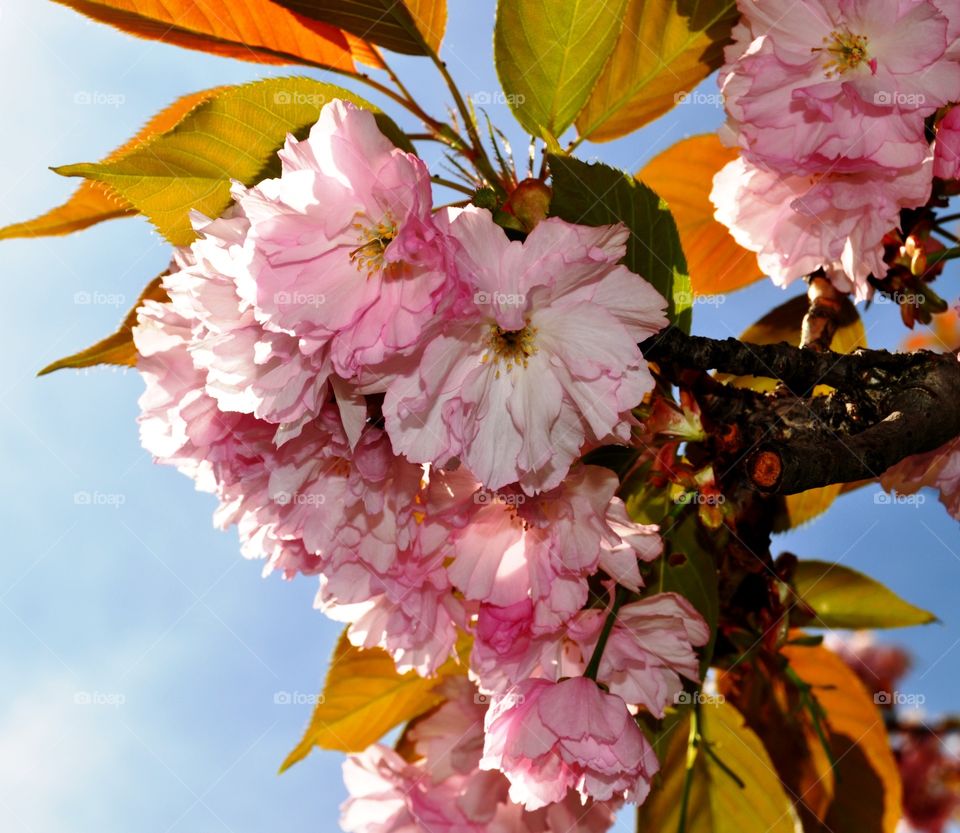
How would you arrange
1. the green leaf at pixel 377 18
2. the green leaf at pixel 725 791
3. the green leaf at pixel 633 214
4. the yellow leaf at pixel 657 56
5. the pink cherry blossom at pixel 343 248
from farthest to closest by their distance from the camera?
the green leaf at pixel 725 791, the yellow leaf at pixel 657 56, the green leaf at pixel 377 18, the green leaf at pixel 633 214, the pink cherry blossom at pixel 343 248

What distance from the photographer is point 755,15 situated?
79 centimetres

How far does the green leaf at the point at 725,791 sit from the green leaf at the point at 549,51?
2.44ft

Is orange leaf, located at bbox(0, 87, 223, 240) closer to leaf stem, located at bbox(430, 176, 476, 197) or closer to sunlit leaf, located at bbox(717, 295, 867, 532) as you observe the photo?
leaf stem, located at bbox(430, 176, 476, 197)

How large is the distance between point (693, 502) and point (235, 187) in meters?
0.48

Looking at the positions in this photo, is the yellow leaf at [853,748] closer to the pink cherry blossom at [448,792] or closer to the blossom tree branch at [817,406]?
the pink cherry blossom at [448,792]

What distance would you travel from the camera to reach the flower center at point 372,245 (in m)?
0.61

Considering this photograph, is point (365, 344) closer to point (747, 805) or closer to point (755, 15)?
point (755, 15)

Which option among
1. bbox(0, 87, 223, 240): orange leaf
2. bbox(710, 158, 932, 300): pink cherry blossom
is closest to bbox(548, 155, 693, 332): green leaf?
bbox(710, 158, 932, 300): pink cherry blossom

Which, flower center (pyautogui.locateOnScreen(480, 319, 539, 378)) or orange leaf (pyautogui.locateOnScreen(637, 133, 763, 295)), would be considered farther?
orange leaf (pyautogui.locateOnScreen(637, 133, 763, 295))

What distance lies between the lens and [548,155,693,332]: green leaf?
0.66 m

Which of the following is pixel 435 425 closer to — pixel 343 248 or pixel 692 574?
pixel 343 248

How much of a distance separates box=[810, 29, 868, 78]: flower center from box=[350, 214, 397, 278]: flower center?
1.38 ft

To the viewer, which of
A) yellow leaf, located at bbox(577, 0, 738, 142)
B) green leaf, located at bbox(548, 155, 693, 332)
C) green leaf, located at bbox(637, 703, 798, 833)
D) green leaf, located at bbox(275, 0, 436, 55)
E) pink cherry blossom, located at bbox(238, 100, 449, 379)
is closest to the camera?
pink cherry blossom, located at bbox(238, 100, 449, 379)

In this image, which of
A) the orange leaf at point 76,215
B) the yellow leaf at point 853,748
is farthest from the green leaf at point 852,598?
the orange leaf at point 76,215
